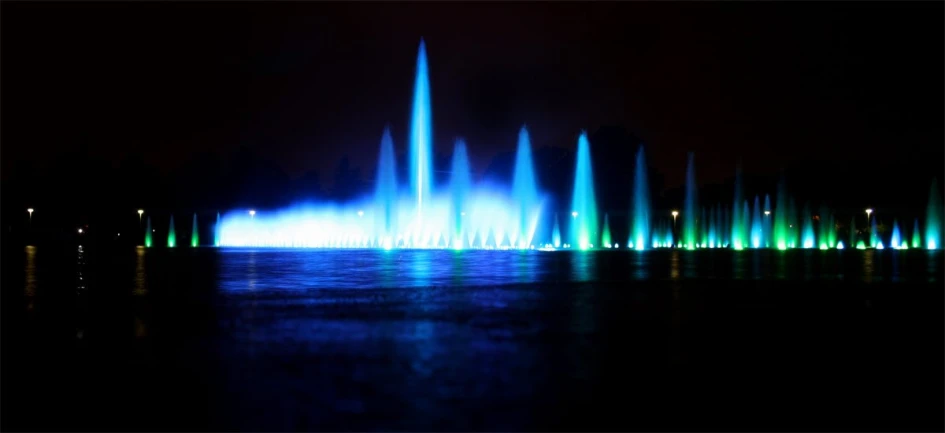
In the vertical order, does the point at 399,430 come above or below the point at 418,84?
below

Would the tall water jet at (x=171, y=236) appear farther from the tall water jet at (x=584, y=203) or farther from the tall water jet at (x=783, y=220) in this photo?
the tall water jet at (x=783, y=220)

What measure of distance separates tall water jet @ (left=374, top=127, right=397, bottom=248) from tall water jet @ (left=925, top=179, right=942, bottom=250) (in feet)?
119

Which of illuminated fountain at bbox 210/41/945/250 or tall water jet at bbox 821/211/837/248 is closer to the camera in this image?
illuminated fountain at bbox 210/41/945/250

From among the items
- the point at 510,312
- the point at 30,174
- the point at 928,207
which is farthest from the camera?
the point at 30,174

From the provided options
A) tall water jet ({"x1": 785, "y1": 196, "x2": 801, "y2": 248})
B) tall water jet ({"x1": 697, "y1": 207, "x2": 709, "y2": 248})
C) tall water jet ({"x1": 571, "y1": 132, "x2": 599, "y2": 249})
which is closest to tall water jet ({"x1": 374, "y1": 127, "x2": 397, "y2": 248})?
tall water jet ({"x1": 571, "y1": 132, "x2": 599, "y2": 249})

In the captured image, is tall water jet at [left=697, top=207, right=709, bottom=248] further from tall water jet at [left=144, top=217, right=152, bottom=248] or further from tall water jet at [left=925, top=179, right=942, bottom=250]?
tall water jet at [left=144, top=217, right=152, bottom=248]

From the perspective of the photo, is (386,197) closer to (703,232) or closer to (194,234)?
(194,234)

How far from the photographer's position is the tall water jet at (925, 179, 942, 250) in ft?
177

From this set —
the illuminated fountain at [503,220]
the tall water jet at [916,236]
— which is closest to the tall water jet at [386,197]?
the illuminated fountain at [503,220]

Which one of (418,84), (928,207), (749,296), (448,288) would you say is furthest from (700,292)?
(928,207)

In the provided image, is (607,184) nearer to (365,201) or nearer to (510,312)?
(365,201)

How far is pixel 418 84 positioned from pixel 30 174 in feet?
184

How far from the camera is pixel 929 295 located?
11789 mm

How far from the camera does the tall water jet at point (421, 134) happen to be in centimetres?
4044
